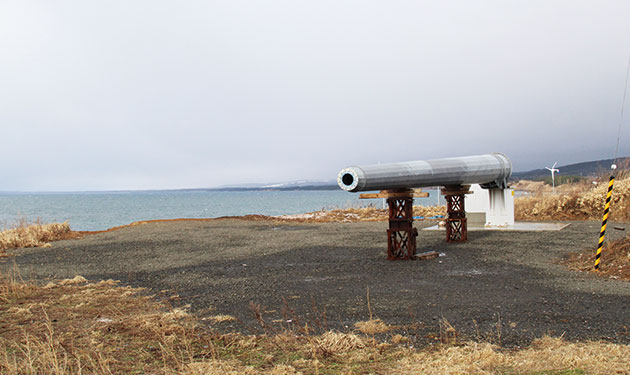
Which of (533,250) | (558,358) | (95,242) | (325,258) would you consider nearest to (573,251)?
(533,250)

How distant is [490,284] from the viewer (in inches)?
392

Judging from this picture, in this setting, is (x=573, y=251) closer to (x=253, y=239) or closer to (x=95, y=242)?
(x=253, y=239)

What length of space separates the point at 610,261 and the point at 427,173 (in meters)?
4.80

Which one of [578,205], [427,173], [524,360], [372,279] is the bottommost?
[372,279]

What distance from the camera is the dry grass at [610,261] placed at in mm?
10703

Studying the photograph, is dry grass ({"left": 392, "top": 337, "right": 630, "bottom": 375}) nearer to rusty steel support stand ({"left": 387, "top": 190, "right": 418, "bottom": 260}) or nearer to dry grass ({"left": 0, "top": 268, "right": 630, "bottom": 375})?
dry grass ({"left": 0, "top": 268, "right": 630, "bottom": 375})

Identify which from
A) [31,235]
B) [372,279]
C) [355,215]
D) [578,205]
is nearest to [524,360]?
[372,279]

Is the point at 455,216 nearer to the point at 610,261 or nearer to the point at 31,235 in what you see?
the point at 610,261

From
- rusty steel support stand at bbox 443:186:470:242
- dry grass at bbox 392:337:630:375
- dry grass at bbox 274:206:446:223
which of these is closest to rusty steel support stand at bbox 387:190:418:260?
rusty steel support stand at bbox 443:186:470:242

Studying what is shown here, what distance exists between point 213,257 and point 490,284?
862 centimetres

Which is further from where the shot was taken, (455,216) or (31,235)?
(31,235)

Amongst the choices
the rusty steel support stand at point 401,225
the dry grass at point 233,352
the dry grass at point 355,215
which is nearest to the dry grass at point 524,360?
the dry grass at point 233,352

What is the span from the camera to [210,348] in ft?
20.7

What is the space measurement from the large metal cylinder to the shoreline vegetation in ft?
16.6
